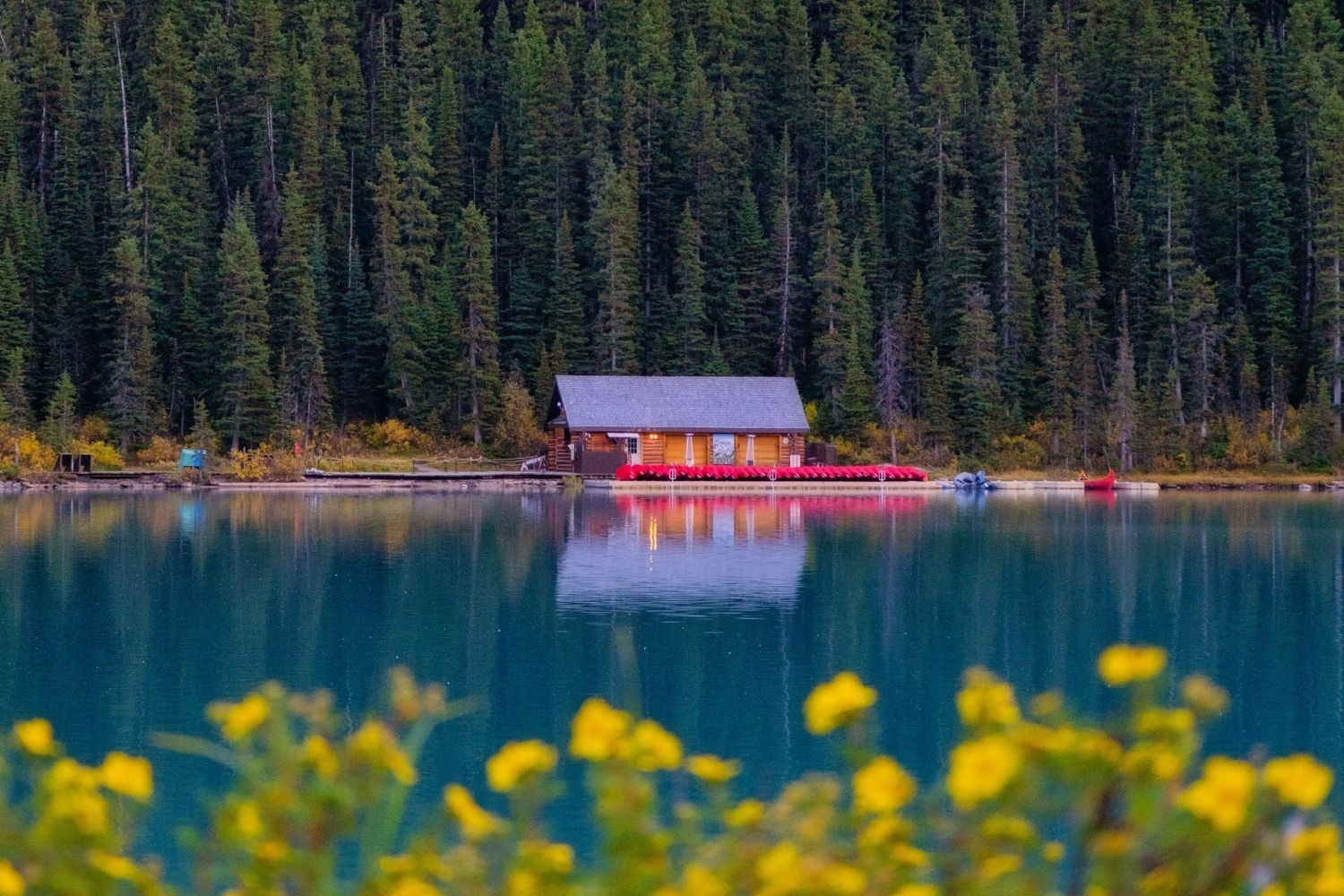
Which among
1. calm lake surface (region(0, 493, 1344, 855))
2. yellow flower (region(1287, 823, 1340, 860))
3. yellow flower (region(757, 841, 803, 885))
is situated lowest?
calm lake surface (region(0, 493, 1344, 855))

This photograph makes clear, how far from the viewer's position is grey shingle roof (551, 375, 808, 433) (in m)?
64.5

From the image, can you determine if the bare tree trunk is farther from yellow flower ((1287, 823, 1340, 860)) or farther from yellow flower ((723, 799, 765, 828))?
yellow flower ((1287, 823, 1340, 860))

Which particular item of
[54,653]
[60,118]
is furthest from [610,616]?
[60,118]

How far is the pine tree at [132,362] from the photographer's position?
218 feet

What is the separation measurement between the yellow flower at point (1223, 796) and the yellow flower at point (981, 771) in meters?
0.36

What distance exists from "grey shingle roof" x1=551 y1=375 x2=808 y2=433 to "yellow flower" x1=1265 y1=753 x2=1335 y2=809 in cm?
6023

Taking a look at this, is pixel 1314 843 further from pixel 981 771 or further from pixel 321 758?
pixel 321 758

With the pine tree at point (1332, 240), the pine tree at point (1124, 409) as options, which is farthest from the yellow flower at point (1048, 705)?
the pine tree at point (1332, 240)

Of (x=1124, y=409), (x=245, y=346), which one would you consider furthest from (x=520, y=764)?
(x=245, y=346)

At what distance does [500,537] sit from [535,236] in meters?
40.6

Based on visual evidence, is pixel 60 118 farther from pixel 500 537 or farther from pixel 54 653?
pixel 54 653

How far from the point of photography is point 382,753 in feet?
13.6

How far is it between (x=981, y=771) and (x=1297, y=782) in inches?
25.6

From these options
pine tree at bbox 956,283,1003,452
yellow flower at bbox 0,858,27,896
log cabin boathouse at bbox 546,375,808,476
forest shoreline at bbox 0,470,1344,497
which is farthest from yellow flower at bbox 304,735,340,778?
pine tree at bbox 956,283,1003,452
